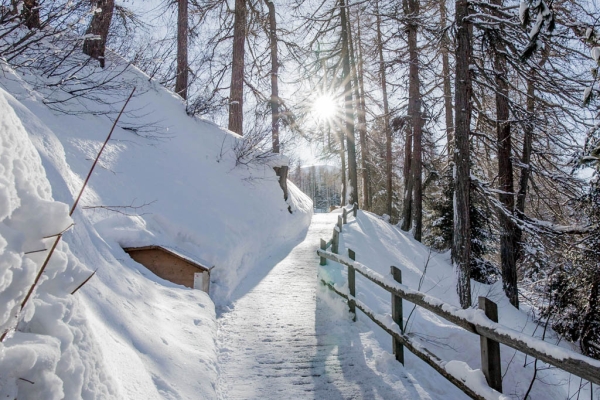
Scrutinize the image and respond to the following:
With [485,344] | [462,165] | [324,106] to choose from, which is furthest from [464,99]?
[324,106]

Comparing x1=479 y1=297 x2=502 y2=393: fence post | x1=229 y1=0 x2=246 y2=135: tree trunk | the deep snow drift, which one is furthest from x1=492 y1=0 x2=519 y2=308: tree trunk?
x1=229 y1=0 x2=246 y2=135: tree trunk

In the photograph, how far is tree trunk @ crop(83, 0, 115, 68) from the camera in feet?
30.2

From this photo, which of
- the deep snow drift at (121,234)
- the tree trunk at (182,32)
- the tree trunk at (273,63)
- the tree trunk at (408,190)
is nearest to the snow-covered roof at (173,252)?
the deep snow drift at (121,234)

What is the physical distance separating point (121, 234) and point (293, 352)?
10.3ft

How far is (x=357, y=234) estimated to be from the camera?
12648 mm

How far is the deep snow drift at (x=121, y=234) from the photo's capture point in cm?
142

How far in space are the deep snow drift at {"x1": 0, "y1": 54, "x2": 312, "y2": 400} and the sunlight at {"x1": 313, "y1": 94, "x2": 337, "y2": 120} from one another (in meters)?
6.47

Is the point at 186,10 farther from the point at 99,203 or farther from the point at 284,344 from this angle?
the point at 284,344

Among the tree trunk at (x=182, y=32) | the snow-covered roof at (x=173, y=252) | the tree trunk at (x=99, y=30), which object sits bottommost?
the snow-covered roof at (x=173, y=252)

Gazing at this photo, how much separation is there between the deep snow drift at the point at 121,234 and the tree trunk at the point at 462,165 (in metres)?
4.94

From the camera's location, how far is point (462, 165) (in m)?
7.82

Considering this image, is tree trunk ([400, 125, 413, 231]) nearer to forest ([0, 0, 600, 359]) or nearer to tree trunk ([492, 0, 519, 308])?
forest ([0, 0, 600, 359])

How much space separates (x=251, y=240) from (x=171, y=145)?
3.67 meters

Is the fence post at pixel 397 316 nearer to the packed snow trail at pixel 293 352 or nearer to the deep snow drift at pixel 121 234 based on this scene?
the packed snow trail at pixel 293 352
